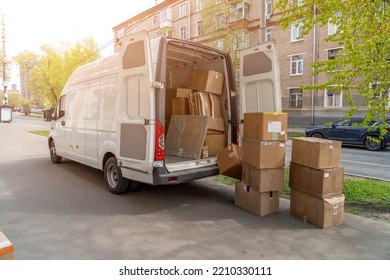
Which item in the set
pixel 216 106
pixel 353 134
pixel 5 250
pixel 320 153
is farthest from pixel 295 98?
pixel 5 250

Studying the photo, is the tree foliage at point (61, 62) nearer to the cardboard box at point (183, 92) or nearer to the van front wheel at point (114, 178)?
the cardboard box at point (183, 92)

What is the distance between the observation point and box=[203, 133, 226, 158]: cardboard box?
614cm

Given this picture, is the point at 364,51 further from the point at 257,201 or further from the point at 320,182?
the point at 257,201

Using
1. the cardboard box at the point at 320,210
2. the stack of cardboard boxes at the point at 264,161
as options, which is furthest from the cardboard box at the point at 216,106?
the cardboard box at the point at 320,210

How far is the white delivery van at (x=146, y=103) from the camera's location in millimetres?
4875

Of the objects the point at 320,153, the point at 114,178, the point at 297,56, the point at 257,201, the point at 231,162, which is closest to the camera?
the point at 320,153

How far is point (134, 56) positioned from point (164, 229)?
116 inches

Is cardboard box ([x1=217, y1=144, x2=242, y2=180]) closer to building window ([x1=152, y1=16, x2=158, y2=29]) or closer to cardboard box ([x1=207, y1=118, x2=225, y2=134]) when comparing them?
cardboard box ([x1=207, y1=118, x2=225, y2=134])

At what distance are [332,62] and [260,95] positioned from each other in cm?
147

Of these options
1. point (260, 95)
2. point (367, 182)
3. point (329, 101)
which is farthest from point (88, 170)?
point (329, 101)

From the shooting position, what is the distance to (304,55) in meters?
26.4

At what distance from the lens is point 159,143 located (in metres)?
4.89

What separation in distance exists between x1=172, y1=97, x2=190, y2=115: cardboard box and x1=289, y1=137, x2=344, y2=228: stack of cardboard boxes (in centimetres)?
294

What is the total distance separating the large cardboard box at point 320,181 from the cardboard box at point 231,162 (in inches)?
43.5
